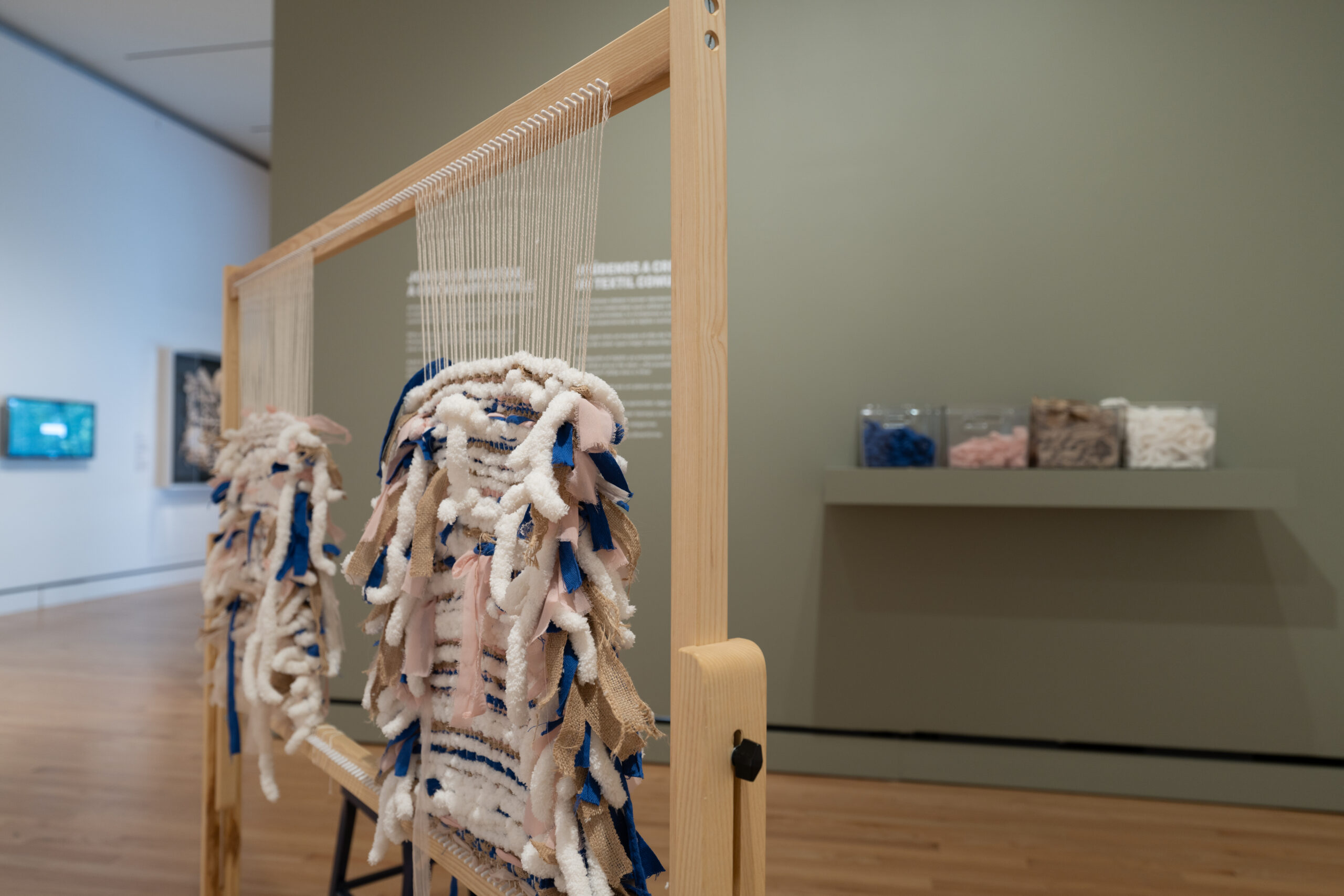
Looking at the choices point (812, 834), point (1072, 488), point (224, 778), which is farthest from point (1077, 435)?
point (224, 778)

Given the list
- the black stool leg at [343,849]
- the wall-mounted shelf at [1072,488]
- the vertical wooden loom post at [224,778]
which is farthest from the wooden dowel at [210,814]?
the wall-mounted shelf at [1072,488]

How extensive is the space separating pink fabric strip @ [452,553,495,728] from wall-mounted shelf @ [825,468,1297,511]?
5.81 feet

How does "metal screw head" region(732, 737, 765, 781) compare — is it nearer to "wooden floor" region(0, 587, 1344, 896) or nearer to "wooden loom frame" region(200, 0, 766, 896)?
"wooden loom frame" region(200, 0, 766, 896)

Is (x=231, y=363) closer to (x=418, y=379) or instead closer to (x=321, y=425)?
(x=321, y=425)

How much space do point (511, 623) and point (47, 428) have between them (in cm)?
577

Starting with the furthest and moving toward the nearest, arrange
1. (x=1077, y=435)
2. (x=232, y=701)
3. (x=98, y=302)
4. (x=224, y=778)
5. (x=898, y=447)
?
(x=98, y=302) → (x=898, y=447) → (x=1077, y=435) → (x=224, y=778) → (x=232, y=701)

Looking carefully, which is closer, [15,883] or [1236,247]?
[15,883]

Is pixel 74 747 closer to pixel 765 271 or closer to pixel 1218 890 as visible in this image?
pixel 765 271

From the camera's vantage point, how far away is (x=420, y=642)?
37.5 inches

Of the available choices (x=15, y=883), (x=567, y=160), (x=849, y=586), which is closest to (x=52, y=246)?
(x=15, y=883)

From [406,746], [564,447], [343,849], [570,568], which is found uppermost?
[564,447]

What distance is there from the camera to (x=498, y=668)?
2.85 ft

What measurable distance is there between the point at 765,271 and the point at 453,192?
5.99 feet

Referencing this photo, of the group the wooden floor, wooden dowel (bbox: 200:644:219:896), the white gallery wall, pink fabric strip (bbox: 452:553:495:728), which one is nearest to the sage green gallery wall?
the wooden floor
